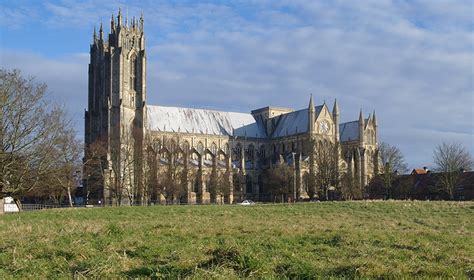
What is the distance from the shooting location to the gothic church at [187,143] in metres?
75.9

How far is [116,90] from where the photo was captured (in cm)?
8769

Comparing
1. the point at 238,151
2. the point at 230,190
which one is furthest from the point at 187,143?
the point at 230,190

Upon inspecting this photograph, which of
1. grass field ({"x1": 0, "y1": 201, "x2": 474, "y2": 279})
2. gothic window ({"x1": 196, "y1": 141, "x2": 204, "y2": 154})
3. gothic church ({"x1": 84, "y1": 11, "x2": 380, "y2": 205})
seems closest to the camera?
grass field ({"x1": 0, "y1": 201, "x2": 474, "y2": 279})

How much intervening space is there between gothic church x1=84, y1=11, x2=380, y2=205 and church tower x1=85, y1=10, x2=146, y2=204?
0.51 ft

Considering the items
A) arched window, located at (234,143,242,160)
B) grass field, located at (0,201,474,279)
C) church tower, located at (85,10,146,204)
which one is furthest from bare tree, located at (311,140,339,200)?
grass field, located at (0,201,474,279)

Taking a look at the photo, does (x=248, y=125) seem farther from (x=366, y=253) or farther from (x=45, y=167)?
(x=366, y=253)

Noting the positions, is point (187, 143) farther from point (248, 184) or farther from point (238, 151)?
point (248, 184)

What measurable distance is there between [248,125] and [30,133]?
255 ft

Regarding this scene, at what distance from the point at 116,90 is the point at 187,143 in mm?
16857

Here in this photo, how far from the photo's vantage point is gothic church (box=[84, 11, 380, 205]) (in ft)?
249

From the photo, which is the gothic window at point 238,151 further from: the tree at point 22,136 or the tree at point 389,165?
the tree at point 22,136

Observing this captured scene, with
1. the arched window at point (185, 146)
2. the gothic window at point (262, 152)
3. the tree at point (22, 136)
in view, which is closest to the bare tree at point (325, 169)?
the gothic window at point (262, 152)

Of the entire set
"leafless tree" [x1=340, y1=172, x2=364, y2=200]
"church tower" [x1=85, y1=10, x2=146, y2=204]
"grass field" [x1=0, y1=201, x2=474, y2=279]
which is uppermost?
"church tower" [x1=85, y1=10, x2=146, y2=204]

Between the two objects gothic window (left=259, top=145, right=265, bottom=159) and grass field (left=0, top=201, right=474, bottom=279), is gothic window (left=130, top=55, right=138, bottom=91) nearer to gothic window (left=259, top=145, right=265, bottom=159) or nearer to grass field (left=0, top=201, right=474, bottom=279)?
gothic window (left=259, top=145, right=265, bottom=159)
